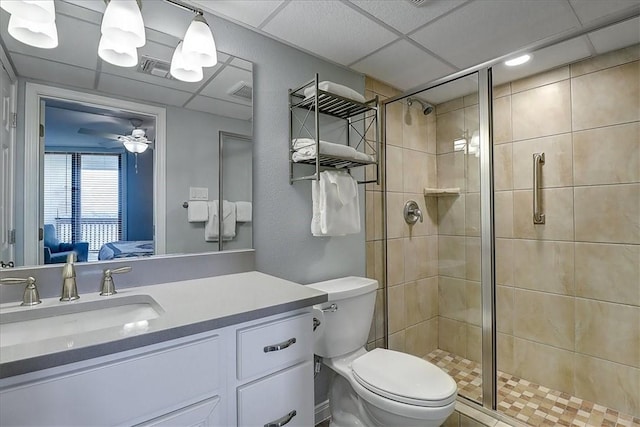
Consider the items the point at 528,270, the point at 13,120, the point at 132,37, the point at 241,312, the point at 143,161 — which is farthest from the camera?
the point at 528,270

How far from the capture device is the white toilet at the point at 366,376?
1.24m

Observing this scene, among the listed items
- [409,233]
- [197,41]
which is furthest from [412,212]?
[197,41]

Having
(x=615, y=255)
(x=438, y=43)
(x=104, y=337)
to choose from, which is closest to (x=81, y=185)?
(x=104, y=337)

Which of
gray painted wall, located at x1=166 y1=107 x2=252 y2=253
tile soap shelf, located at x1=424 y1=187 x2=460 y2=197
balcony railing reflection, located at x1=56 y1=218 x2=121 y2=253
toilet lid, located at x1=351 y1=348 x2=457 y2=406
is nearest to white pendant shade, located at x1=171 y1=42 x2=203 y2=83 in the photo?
gray painted wall, located at x1=166 y1=107 x2=252 y2=253

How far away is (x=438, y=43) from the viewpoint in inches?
66.6

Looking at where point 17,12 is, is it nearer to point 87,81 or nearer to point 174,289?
point 87,81

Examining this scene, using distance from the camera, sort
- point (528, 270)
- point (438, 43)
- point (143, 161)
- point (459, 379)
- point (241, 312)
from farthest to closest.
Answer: point (528, 270) → point (459, 379) → point (438, 43) → point (143, 161) → point (241, 312)

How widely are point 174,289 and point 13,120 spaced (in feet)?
2.52

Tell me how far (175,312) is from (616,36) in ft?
8.08

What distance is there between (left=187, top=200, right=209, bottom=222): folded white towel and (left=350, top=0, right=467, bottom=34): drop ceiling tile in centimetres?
113

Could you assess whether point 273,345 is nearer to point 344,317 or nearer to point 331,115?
point 344,317

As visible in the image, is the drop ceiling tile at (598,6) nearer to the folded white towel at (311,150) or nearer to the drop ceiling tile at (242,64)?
the folded white towel at (311,150)

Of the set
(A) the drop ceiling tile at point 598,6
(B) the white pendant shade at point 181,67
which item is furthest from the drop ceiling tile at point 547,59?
(B) the white pendant shade at point 181,67

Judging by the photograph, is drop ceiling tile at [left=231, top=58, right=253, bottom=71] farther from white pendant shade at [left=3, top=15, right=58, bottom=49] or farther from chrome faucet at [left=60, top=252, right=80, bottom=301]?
chrome faucet at [left=60, top=252, right=80, bottom=301]
